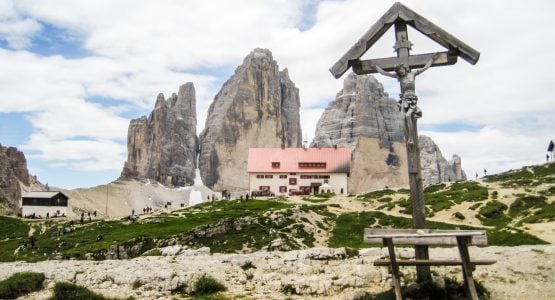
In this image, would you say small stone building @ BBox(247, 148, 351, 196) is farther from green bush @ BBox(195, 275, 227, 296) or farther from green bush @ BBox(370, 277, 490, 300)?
green bush @ BBox(370, 277, 490, 300)

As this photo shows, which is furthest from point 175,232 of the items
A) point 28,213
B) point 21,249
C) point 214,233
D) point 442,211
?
point 28,213

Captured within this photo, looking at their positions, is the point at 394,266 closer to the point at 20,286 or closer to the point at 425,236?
the point at 425,236

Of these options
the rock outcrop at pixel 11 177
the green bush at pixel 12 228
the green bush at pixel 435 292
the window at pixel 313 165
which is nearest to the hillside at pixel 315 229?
the green bush at pixel 12 228

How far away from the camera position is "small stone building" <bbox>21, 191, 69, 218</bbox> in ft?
409

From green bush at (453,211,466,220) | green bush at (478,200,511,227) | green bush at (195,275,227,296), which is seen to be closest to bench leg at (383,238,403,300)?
green bush at (195,275,227,296)

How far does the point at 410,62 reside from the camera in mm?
13914

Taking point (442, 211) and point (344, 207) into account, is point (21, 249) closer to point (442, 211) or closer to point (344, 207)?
point (344, 207)

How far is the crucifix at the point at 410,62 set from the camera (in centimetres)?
1322

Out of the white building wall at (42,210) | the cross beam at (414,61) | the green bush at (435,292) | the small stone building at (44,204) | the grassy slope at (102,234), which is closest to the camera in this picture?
the green bush at (435,292)

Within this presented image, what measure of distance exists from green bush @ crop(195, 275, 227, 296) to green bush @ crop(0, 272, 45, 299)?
6.20 metres

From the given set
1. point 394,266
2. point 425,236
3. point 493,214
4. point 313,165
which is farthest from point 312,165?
point 425,236

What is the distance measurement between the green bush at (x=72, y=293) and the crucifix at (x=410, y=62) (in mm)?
10046

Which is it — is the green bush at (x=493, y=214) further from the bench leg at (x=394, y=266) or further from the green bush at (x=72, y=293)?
the green bush at (x=72, y=293)

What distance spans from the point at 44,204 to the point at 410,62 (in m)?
130
